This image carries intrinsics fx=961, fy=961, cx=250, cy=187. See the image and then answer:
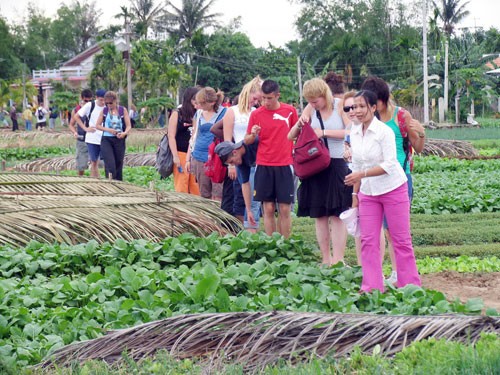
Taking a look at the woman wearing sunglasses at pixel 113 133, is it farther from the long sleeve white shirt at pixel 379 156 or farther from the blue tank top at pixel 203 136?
the long sleeve white shirt at pixel 379 156

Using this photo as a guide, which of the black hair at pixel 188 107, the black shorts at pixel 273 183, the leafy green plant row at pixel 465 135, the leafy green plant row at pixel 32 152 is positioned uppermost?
the black hair at pixel 188 107

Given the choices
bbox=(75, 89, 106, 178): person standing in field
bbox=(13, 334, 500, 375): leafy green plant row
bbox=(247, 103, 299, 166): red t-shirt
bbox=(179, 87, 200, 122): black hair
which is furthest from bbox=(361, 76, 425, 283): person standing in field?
bbox=(75, 89, 106, 178): person standing in field

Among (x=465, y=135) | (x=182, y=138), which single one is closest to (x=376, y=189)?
(x=182, y=138)

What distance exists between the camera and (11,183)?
11000mm

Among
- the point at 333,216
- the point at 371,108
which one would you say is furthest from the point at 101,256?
the point at 371,108

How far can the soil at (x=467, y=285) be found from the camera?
7.81 meters

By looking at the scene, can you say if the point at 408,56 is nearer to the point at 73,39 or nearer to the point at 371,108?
the point at 73,39

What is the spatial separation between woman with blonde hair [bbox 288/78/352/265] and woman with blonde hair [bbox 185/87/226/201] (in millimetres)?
2601

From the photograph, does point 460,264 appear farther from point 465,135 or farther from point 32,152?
point 465,135

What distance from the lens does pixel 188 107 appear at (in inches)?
487

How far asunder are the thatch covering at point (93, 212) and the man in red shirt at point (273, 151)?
104cm

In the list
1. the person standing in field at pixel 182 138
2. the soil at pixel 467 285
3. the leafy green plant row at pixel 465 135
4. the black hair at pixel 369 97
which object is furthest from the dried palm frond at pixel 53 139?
the black hair at pixel 369 97

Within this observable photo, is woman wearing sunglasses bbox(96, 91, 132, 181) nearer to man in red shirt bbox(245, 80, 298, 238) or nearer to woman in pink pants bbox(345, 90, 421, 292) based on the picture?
man in red shirt bbox(245, 80, 298, 238)

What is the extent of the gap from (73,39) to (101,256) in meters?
101
